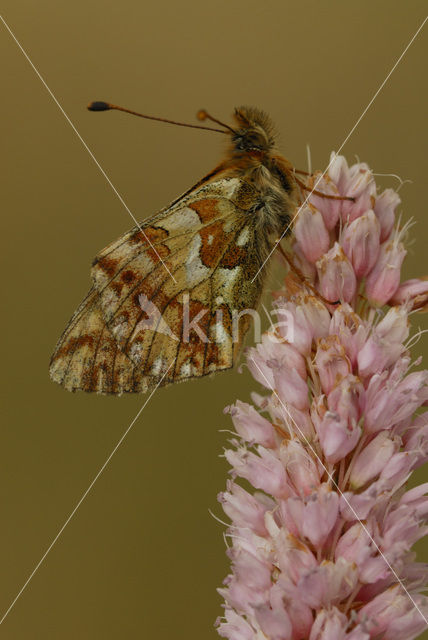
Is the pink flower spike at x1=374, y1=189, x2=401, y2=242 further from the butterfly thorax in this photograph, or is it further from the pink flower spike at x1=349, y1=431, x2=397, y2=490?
the pink flower spike at x1=349, y1=431, x2=397, y2=490

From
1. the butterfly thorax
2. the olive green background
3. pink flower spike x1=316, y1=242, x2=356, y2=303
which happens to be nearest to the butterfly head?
the butterfly thorax

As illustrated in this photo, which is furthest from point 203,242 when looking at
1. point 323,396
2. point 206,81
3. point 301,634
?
point 206,81

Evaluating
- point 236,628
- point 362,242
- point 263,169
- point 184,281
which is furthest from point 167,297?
point 236,628

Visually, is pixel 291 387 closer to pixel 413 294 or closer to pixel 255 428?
pixel 255 428

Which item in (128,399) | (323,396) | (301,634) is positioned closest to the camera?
(301,634)

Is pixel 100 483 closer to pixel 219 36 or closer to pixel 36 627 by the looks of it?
pixel 36 627

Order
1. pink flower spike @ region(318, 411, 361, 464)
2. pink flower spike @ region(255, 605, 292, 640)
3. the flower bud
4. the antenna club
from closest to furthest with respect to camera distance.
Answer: pink flower spike @ region(255, 605, 292, 640)
pink flower spike @ region(318, 411, 361, 464)
the flower bud
the antenna club
